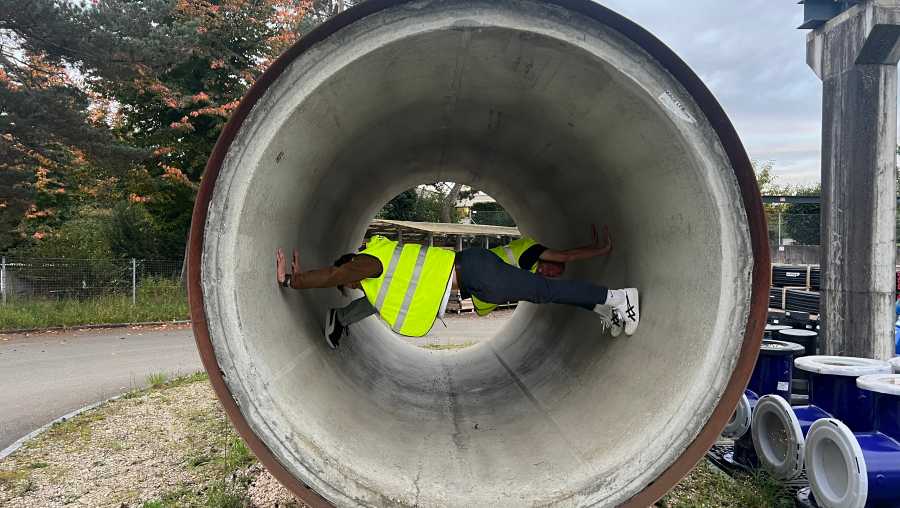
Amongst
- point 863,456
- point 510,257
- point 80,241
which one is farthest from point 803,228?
point 80,241

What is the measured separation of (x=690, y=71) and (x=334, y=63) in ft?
5.17

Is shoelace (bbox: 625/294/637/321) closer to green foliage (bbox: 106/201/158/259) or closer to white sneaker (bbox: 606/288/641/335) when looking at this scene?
white sneaker (bbox: 606/288/641/335)

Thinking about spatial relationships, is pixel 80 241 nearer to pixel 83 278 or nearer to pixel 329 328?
pixel 83 278

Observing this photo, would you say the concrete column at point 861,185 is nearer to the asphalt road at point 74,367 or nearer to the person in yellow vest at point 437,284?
the person in yellow vest at point 437,284

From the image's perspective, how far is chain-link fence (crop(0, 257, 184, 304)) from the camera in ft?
42.3

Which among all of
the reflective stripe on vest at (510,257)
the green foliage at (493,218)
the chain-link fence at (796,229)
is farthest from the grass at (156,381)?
the green foliage at (493,218)

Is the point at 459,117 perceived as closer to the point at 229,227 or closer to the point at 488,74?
the point at 488,74

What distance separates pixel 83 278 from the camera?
45.6 feet

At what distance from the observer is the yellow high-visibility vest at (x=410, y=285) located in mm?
3854

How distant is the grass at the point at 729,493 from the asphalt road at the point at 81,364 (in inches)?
211

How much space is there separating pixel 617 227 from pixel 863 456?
1.98m

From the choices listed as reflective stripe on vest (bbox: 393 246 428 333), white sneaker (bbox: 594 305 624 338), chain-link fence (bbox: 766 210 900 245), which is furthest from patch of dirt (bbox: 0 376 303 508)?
chain-link fence (bbox: 766 210 900 245)

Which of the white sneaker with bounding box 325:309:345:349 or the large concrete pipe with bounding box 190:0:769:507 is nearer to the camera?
the large concrete pipe with bounding box 190:0:769:507

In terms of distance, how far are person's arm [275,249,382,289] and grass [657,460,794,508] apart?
2.39 metres
